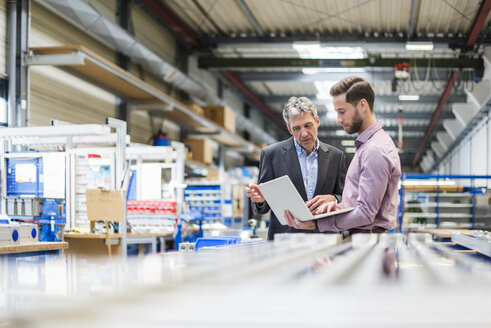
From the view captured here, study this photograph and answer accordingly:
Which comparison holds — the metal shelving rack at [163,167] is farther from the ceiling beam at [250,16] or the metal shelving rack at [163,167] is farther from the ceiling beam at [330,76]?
the ceiling beam at [330,76]

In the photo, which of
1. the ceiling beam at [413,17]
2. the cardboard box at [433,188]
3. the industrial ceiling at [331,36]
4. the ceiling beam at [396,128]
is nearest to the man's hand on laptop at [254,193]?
the industrial ceiling at [331,36]

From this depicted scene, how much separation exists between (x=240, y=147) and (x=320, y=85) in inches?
108

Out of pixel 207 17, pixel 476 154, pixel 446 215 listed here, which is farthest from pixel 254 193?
pixel 476 154

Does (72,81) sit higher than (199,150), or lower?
higher

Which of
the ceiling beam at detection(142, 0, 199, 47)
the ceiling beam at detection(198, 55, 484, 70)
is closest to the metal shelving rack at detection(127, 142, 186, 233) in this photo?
the ceiling beam at detection(142, 0, 199, 47)

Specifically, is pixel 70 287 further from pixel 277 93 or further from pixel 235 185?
pixel 277 93

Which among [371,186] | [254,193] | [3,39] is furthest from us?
[3,39]

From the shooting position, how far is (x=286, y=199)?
214 cm

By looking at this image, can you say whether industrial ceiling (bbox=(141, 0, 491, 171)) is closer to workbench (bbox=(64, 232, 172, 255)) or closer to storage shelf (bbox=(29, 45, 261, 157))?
storage shelf (bbox=(29, 45, 261, 157))

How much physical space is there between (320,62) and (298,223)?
9243 mm

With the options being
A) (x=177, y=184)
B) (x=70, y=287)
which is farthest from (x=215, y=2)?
(x=70, y=287)

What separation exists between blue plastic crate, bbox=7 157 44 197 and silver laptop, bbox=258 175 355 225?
3841mm

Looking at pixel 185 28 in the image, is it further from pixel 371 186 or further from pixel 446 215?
pixel 371 186

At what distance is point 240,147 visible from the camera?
588 inches
